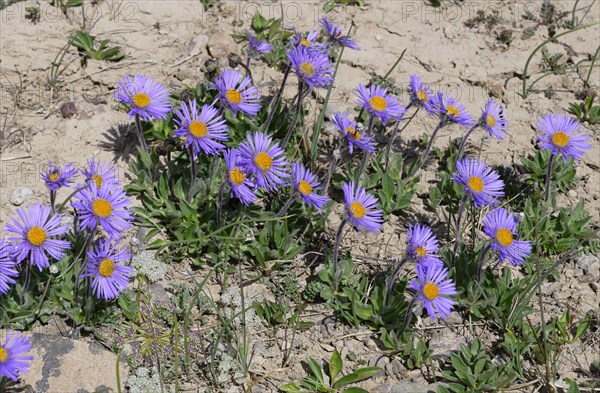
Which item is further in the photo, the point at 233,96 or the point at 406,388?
the point at 233,96

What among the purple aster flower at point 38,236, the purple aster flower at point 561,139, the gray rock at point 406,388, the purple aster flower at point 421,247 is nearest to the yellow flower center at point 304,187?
the purple aster flower at point 421,247

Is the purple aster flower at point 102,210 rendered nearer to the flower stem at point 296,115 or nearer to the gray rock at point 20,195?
the gray rock at point 20,195

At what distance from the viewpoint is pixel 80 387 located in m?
4.29

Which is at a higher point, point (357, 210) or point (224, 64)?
point (224, 64)

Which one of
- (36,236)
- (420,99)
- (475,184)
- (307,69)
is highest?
(307,69)

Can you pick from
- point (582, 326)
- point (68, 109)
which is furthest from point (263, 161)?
point (582, 326)

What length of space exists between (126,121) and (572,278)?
4024 millimetres

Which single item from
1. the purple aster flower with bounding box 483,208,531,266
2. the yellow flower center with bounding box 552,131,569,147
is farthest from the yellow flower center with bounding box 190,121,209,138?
the yellow flower center with bounding box 552,131,569,147

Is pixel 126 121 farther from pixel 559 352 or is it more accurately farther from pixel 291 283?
pixel 559 352

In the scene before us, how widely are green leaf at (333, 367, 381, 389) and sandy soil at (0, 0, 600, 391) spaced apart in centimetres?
113

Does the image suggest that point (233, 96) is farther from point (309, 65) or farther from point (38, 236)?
point (38, 236)

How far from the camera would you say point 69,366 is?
14.2 feet

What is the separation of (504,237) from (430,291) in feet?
2.50

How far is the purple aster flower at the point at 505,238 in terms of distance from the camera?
475 centimetres
